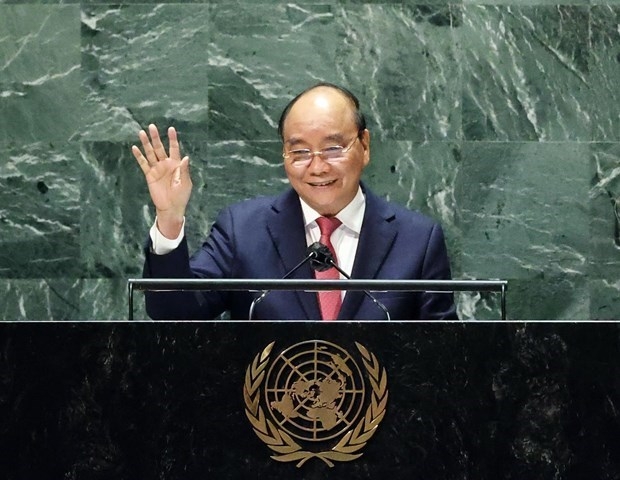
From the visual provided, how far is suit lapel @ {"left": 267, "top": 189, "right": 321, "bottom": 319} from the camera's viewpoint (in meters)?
4.05

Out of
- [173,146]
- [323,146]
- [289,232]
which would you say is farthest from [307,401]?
[323,146]

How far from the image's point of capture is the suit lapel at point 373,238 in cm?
405

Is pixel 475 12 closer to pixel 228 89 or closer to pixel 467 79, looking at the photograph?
pixel 467 79

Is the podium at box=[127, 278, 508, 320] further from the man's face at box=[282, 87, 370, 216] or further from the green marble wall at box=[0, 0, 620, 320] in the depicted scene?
the green marble wall at box=[0, 0, 620, 320]

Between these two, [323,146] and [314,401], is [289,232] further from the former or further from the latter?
[314,401]

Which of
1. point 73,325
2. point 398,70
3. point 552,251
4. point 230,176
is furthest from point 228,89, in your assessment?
point 73,325

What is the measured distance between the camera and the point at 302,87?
5273 mm

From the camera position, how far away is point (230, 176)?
208 inches

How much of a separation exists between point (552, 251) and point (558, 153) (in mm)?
396

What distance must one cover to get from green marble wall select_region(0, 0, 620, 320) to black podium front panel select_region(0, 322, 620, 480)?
2402mm

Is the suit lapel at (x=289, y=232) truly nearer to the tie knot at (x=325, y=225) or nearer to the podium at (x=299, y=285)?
the tie knot at (x=325, y=225)

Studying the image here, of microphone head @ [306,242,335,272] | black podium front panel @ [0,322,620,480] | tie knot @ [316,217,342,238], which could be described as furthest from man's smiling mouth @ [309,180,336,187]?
black podium front panel @ [0,322,620,480]

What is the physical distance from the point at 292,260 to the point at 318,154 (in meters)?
0.35

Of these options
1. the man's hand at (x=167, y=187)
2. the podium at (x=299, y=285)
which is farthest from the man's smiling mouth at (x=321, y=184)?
the podium at (x=299, y=285)
